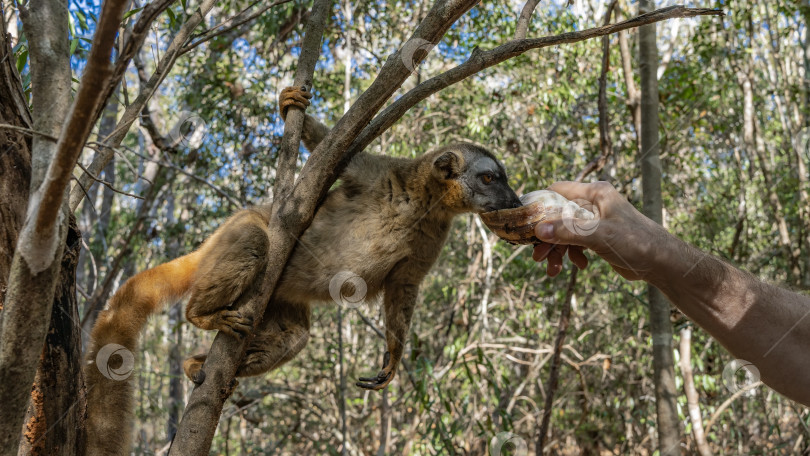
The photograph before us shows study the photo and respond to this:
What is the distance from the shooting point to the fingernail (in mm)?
2635

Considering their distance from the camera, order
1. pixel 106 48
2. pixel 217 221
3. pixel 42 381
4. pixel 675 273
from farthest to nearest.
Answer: pixel 217 221 → pixel 675 273 → pixel 42 381 → pixel 106 48

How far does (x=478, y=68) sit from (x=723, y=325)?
4.70 feet

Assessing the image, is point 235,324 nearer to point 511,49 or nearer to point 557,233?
point 557,233

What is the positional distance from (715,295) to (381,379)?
191cm

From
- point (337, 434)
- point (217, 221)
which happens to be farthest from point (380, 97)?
point (217, 221)

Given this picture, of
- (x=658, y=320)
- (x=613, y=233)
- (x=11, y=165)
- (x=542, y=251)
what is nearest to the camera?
(x=11, y=165)

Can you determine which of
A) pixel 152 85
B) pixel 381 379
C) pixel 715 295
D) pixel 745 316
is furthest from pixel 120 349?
pixel 745 316

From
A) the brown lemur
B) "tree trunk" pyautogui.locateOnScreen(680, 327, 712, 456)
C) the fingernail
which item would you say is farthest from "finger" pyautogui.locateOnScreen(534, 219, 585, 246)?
"tree trunk" pyautogui.locateOnScreen(680, 327, 712, 456)

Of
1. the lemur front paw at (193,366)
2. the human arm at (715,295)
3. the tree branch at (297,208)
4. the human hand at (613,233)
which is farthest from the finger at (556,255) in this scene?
the lemur front paw at (193,366)

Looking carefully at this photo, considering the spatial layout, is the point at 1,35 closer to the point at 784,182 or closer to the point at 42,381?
the point at 42,381

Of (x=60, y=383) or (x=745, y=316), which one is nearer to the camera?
(x=60, y=383)

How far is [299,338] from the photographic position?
12.6 feet

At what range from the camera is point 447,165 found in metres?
4.13

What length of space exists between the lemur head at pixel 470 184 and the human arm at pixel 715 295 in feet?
4.96
